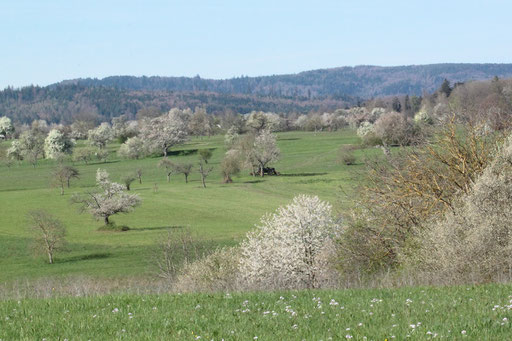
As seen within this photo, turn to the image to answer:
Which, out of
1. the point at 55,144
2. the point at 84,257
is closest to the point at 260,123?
the point at 55,144

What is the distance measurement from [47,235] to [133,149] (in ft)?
275

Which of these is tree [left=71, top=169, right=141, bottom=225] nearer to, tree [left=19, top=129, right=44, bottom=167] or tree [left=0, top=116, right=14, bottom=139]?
tree [left=19, top=129, right=44, bottom=167]

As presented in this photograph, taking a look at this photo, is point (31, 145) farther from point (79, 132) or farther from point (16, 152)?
point (79, 132)

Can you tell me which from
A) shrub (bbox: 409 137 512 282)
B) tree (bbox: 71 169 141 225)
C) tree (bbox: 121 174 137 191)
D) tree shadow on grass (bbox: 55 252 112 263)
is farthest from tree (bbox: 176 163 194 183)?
shrub (bbox: 409 137 512 282)

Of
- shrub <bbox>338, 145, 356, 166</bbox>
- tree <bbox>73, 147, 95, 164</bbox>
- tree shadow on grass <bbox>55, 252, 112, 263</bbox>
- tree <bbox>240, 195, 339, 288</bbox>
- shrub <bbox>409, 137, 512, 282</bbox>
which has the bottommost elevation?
tree shadow on grass <bbox>55, 252, 112, 263</bbox>

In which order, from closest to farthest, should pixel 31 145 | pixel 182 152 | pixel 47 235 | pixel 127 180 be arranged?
1. pixel 47 235
2. pixel 127 180
3. pixel 182 152
4. pixel 31 145

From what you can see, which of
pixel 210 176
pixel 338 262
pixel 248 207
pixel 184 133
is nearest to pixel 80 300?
pixel 338 262

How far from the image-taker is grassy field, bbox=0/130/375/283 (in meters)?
47.5

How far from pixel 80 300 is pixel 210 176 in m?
91.9

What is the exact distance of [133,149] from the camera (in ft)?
436

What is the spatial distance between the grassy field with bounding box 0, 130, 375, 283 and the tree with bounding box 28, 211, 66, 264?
1.11m

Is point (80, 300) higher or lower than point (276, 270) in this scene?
higher

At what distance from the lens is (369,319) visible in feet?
30.9

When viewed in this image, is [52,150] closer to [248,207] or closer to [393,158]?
[248,207]
